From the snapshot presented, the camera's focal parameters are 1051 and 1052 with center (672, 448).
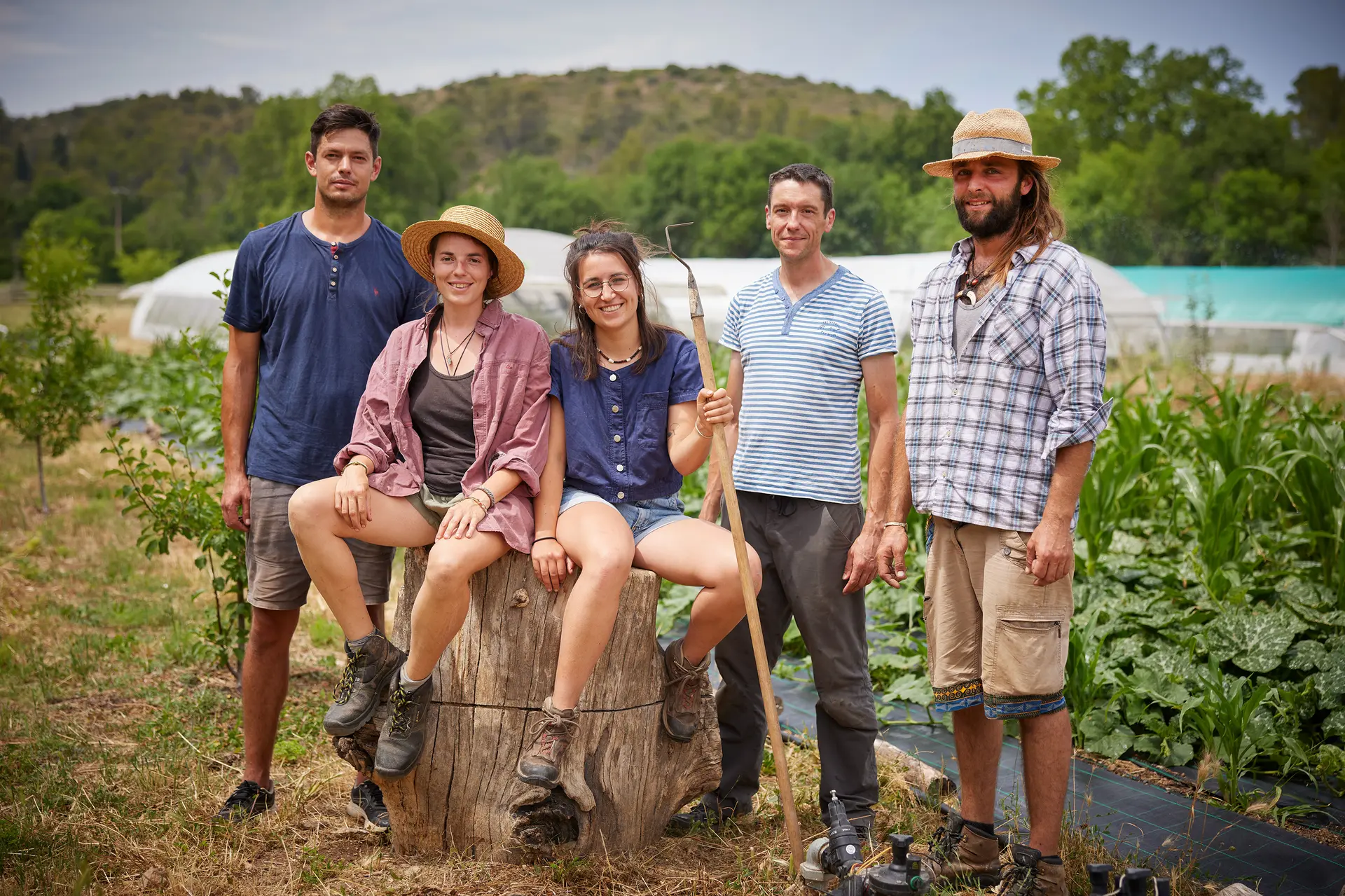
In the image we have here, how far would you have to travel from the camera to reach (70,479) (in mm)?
9766

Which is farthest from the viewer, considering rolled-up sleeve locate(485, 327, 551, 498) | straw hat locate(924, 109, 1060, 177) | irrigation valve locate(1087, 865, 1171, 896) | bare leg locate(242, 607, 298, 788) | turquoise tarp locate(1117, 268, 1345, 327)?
turquoise tarp locate(1117, 268, 1345, 327)

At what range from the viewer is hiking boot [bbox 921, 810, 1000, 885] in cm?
297

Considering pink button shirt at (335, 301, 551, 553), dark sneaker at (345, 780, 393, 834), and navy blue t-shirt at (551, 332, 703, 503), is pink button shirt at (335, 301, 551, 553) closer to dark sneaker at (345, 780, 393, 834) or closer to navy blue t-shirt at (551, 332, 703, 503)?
navy blue t-shirt at (551, 332, 703, 503)

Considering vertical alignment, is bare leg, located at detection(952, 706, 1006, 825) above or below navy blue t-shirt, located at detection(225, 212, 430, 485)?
below

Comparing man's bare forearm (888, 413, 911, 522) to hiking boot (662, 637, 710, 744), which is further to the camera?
hiking boot (662, 637, 710, 744)

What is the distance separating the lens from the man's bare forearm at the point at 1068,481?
8.87ft

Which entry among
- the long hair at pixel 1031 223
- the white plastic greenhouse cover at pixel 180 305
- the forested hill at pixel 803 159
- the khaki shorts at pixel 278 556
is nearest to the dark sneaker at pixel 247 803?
the khaki shorts at pixel 278 556

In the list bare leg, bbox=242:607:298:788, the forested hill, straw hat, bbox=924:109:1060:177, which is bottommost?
bare leg, bbox=242:607:298:788

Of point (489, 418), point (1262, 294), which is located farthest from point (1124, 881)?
point (1262, 294)

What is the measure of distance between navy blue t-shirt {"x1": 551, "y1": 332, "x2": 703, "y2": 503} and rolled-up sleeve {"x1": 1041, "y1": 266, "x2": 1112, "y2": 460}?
1.05 m

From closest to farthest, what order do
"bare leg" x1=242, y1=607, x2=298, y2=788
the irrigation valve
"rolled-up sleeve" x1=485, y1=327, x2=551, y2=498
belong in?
the irrigation valve
"rolled-up sleeve" x1=485, y1=327, x2=551, y2=498
"bare leg" x1=242, y1=607, x2=298, y2=788

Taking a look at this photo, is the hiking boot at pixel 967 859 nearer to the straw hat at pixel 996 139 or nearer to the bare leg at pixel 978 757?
the bare leg at pixel 978 757

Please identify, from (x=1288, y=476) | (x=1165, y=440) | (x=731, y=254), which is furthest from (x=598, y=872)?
(x=731, y=254)

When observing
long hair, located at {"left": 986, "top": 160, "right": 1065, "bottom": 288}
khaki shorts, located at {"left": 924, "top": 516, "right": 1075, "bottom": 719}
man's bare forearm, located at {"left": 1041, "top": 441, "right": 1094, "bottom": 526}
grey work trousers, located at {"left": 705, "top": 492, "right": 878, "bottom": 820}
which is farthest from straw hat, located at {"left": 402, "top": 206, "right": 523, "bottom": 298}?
man's bare forearm, located at {"left": 1041, "top": 441, "right": 1094, "bottom": 526}
